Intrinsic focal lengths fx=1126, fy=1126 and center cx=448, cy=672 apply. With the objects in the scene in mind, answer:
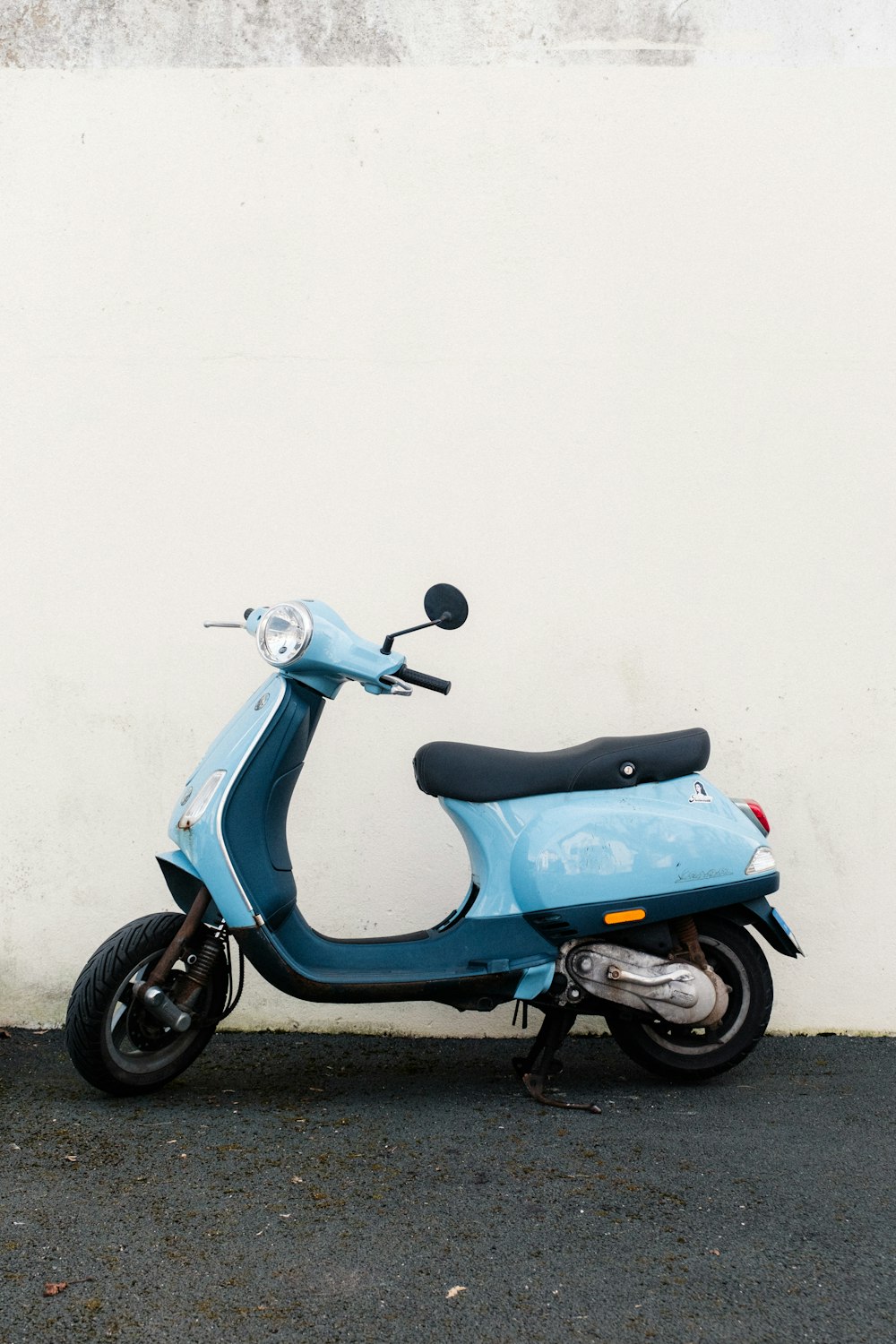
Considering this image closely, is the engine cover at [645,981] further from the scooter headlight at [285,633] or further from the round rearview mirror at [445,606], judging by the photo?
the scooter headlight at [285,633]

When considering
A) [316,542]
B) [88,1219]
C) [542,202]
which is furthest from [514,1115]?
[542,202]

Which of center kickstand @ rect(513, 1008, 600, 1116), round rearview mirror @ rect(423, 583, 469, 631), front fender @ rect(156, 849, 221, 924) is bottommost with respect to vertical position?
center kickstand @ rect(513, 1008, 600, 1116)

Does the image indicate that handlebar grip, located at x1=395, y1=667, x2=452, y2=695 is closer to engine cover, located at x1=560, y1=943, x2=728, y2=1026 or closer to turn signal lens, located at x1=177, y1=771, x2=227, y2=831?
turn signal lens, located at x1=177, y1=771, x2=227, y2=831

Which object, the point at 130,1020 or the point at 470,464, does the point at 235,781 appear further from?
the point at 470,464

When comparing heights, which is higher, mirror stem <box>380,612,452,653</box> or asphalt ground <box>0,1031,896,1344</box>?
mirror stem <box>380,612,452,653</box>

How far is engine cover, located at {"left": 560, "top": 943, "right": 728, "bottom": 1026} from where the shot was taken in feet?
9.86

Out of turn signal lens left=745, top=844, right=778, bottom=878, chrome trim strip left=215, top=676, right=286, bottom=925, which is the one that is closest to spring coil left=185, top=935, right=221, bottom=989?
chrome trim strip left=215, top=676, right=286, bottom=925

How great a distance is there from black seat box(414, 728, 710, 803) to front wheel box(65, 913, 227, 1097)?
29.9 inches

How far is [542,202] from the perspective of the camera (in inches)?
149

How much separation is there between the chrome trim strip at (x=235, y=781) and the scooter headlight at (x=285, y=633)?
107mm

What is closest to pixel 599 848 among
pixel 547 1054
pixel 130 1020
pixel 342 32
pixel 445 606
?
pixel 547 1054

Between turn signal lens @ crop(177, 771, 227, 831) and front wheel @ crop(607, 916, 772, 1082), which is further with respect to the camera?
front wheel @ crop(607, 916, 772, 1082)

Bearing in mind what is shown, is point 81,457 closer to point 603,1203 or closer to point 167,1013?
point 167,1013

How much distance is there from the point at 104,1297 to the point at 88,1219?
330mm
